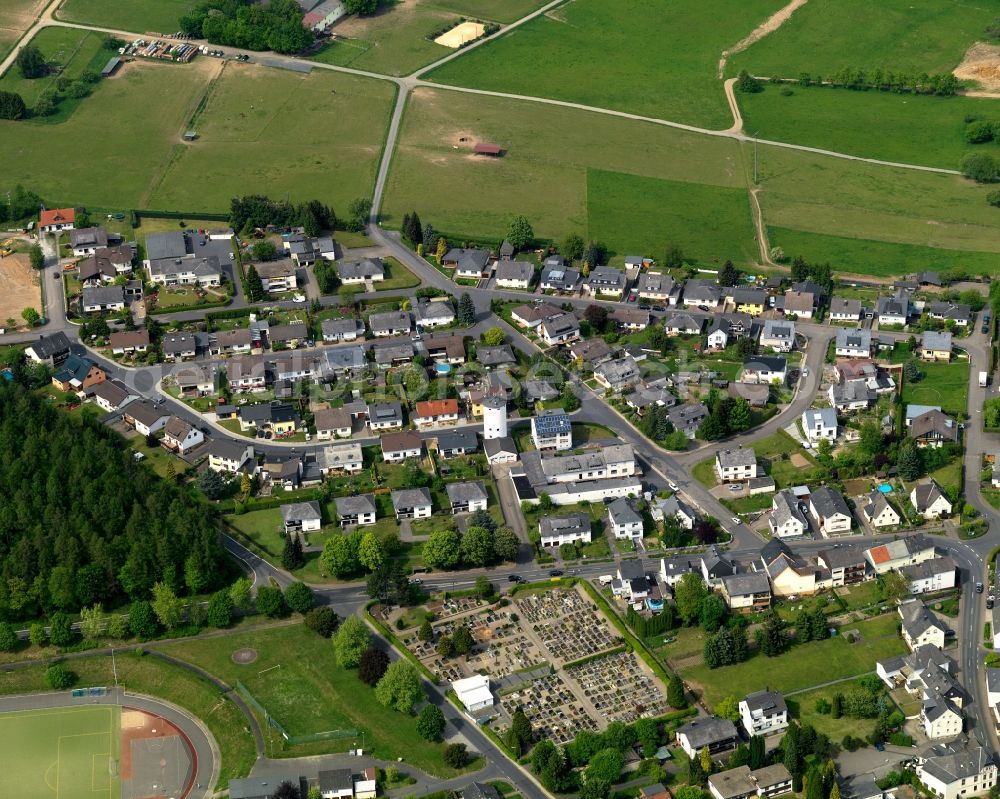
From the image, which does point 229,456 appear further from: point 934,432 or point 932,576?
point 934,432

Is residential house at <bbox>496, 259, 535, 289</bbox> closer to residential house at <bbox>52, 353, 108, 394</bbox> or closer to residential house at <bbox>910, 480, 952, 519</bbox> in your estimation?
residential house at <bbox>52, 353, 108, 394</bbox>

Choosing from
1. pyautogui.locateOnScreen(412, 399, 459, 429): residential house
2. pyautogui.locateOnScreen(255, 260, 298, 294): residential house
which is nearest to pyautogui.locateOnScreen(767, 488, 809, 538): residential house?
pyautogui.locateOnScreen(412, 399, 459, 429): residential house

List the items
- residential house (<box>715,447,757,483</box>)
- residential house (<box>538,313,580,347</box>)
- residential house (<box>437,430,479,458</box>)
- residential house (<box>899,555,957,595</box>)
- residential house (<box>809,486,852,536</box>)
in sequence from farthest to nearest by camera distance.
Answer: residential house (<box>538,313,580,347</box>) → residential house (<box>437,430,479,458</box>) → residential house (<box>715,447,757,483</box>) → residential house (<box>809,486,852,536</box>) → residential house (<box>899,555,957,595</box>)

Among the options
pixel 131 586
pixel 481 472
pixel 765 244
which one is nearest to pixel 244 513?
pixel 131 586

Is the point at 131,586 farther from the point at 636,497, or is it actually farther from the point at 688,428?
the point at 688,428

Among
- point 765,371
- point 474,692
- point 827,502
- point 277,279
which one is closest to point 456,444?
point 474,692
